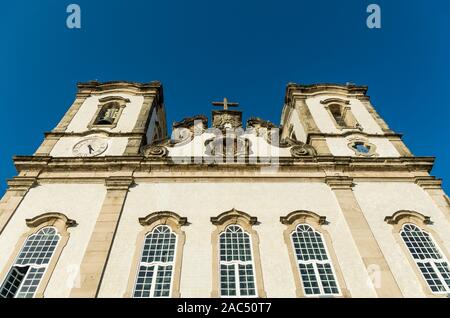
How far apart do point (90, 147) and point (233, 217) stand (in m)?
7.79

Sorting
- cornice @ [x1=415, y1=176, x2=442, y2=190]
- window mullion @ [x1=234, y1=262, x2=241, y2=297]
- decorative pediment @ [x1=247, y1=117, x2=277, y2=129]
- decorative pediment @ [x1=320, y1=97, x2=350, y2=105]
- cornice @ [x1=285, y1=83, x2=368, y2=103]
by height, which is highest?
cornice @ [x1=285, y1=83, x2=368, y2=103]

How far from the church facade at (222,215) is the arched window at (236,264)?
37 mm

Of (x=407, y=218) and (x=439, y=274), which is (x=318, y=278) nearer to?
(x=439, y=274)

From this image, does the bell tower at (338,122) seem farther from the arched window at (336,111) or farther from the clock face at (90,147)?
the clock face at (90,147)

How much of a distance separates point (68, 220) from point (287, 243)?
295 inches

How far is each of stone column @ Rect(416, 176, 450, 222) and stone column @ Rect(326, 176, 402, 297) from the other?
292cm

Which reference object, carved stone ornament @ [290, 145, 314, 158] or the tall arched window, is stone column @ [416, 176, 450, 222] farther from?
the tall arched window

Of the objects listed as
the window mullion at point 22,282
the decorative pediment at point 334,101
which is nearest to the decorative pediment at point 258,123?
the decorative pediment at point 334,101

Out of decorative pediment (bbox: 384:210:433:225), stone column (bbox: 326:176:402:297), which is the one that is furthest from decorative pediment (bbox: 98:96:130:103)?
decorative pediment (bbox: 384:210:433:225)

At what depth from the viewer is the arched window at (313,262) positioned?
11086mm

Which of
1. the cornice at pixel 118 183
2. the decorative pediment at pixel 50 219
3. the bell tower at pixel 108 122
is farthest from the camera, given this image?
the bell tower at pixel 108 122

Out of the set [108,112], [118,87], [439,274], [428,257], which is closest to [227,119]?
[108,112]

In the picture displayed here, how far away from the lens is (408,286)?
36.6 feet

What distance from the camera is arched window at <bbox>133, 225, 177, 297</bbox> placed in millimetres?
10938
